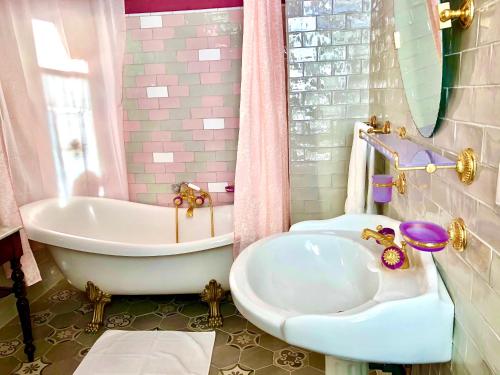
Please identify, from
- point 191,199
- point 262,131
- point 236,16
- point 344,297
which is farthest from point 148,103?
point 344,297

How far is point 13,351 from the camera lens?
2.27 metres

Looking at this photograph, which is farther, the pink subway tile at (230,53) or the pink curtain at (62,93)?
the pink subway tile at (230,53)

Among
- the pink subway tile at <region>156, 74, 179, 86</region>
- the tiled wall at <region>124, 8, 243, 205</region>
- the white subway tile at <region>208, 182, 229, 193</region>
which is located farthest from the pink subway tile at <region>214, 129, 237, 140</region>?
the pink subway tile at <region>156, 74, 179, 86</region>

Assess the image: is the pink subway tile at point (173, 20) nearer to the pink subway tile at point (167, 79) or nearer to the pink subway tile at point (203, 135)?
the pink subway tile at point (167, 79)

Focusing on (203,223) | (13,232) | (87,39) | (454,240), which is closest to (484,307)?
(454,240)

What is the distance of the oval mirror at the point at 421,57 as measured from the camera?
1019 millimetres

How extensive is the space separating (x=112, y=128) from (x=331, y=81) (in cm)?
173

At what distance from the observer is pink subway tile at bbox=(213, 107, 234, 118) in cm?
293

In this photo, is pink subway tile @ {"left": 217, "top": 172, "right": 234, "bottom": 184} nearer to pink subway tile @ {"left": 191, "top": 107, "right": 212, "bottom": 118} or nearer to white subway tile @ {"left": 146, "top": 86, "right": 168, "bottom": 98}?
pink subway tile @ {"left": 191, "top": 107, "right": 212, "bottom": 118}

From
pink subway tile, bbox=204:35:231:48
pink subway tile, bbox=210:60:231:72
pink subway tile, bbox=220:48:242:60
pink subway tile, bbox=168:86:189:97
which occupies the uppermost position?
pink subway tile, bbox=204:35:231:48

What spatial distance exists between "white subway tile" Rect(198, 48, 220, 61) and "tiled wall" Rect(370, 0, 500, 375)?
6.61 ft

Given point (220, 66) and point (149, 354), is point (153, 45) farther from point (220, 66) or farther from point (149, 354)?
point (149, 354)

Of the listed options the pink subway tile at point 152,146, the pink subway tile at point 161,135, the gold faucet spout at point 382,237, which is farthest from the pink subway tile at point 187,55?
the gold faucet spout at point 382,237

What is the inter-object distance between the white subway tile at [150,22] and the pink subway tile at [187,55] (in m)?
0.24
